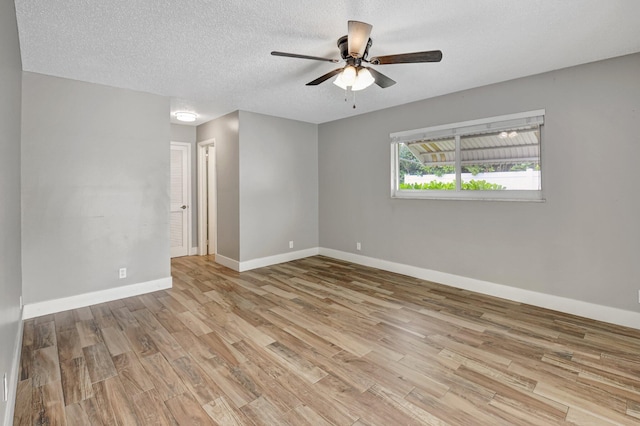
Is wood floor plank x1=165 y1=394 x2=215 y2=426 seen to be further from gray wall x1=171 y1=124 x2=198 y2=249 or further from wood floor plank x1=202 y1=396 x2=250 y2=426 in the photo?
gray wall x1=171 y1=124 x2=198 y2=249

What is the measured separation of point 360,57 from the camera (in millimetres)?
2453

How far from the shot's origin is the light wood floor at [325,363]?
182 centimetres

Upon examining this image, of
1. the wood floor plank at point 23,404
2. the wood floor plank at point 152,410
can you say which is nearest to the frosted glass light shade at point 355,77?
the wood floor plank at point 152,410

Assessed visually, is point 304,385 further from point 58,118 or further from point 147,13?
point 58,118

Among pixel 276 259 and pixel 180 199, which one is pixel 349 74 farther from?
pixel 180 199

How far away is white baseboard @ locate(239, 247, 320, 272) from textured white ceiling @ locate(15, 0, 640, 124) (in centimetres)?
268

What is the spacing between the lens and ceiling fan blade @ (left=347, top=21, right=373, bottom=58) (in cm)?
209

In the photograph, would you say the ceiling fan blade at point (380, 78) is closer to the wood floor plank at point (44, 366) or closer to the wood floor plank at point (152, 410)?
the wood floor plank at point (152, 410)

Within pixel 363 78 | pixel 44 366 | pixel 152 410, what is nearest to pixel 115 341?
pixel 44 366

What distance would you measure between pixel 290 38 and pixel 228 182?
303cm

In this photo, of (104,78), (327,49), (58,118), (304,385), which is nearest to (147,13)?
(327,49)

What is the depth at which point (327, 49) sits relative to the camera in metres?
2.77

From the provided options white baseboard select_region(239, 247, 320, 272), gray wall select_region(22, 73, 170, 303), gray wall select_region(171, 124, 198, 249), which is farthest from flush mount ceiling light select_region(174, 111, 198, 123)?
white baseboard select_region(239, 247, 320, 272)

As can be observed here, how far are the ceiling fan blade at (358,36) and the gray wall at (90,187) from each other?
2.89 m
